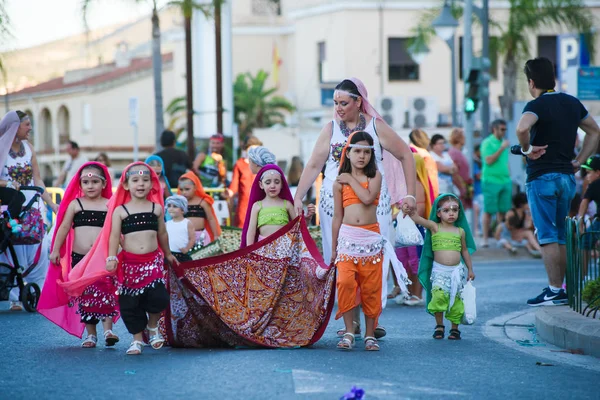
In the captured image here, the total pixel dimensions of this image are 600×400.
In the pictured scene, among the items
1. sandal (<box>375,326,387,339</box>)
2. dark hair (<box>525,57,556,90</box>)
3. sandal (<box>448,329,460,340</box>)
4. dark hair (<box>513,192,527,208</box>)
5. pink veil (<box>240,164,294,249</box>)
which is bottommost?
sandal (<box>448,329,460,340</box>)

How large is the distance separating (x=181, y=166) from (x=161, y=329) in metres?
8.33

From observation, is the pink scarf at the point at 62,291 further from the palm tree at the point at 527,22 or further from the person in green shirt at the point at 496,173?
the palm tree at the point at 527,22

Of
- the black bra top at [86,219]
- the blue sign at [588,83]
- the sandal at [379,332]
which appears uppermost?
the blue sign at [588,83]

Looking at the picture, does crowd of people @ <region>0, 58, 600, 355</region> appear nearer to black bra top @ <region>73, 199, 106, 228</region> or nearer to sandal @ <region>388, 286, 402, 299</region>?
black bra top @ <region>73, 199, 106, 228</region>

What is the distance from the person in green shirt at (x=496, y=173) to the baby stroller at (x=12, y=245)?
882 centimetres

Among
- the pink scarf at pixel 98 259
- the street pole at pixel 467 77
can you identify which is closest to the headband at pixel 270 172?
the pink scarf at pixel 98 259

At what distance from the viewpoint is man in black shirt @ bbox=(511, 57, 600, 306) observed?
11.1 m

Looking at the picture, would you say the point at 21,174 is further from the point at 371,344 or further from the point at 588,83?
the point at 588,83

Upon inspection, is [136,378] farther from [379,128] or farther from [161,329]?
[379,128]

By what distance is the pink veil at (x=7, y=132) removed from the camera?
509 inches

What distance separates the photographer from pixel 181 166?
17.7 metres

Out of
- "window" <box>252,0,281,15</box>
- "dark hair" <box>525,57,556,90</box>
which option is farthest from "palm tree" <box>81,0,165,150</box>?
"window" <box>252,0,281,15</box>

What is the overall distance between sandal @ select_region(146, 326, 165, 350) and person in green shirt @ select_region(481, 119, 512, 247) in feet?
36.4

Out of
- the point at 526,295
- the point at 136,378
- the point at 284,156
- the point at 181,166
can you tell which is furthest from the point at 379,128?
the point at 284,156
